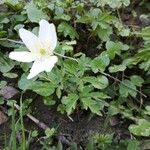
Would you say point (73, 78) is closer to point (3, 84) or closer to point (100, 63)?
point (100, 63)

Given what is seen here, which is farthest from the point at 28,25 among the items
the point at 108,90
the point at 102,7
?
the point at 108,90

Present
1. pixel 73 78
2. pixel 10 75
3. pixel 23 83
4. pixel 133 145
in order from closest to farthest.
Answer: pixel 133 145, pixel 73 78, pixel 23 83, pixel 10 75

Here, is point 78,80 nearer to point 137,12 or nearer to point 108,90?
point 108,90

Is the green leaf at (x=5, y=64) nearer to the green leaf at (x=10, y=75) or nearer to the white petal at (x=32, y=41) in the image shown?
the green leaf at (x=10, y=75)

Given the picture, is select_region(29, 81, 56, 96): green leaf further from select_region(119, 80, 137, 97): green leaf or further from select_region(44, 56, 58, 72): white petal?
select_region(119, 80, 137, 97): green leaf

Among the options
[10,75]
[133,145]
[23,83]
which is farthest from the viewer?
[10,75]

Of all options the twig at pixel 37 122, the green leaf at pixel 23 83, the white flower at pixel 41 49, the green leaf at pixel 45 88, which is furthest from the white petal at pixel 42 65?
the twig at pixel 37 122

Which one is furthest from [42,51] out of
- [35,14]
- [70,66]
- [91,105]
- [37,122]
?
[35,14]
